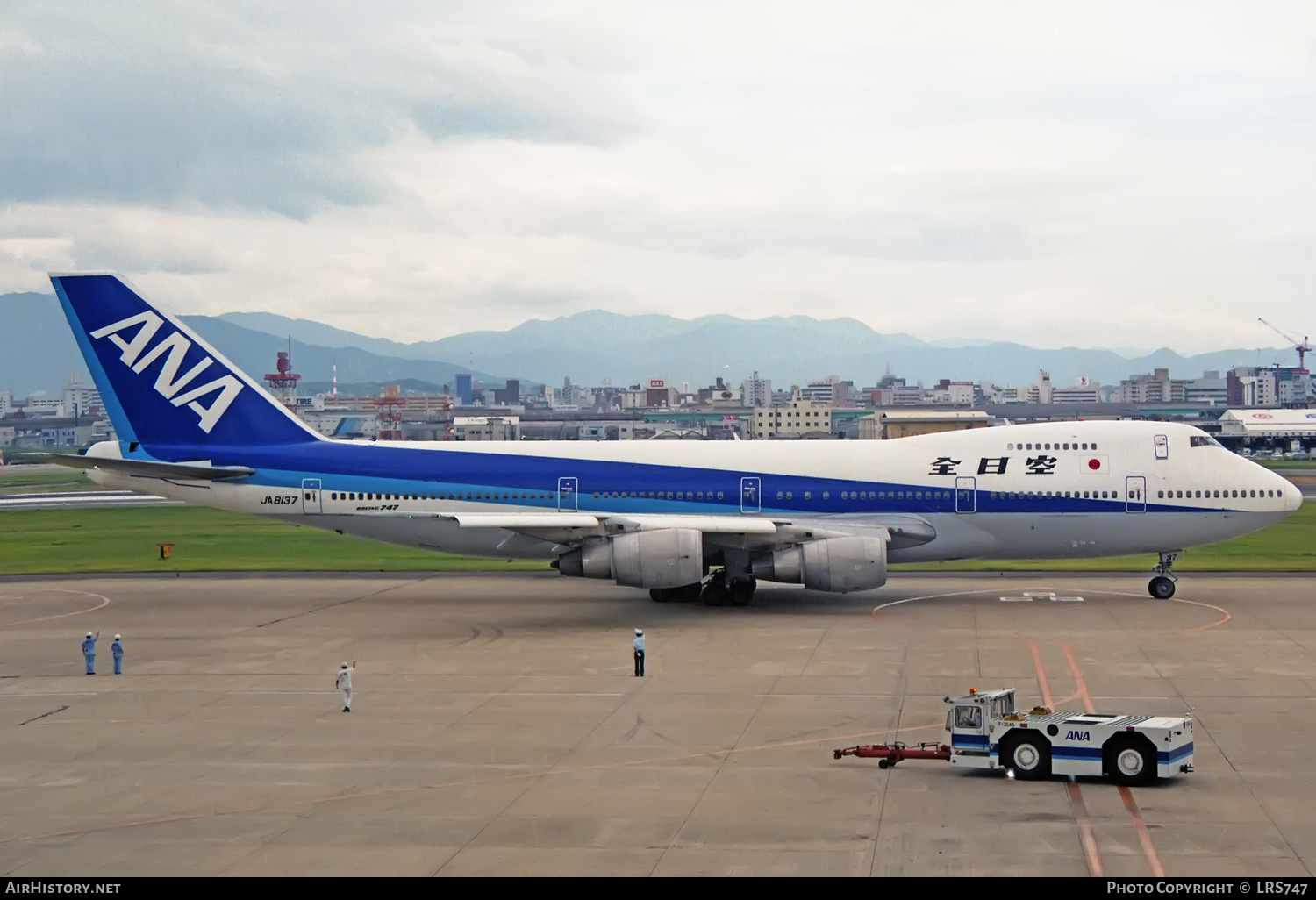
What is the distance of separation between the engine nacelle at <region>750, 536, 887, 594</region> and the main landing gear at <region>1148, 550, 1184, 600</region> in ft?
30.1

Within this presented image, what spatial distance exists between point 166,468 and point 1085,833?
109 ft

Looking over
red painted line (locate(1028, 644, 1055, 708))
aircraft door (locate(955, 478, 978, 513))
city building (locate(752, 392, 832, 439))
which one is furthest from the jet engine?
city building (locate(752, 392, 832, 439))

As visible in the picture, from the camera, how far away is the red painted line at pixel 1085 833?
16.0 m

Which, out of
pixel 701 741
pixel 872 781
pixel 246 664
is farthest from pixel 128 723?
pixel 872 781

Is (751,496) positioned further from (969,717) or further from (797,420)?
(797,420)

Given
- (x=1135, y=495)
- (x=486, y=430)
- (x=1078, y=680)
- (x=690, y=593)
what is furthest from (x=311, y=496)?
(x=486, y=430)

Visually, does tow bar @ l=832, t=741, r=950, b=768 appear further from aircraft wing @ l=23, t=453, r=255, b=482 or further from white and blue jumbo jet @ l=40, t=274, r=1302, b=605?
aircraft wing @ l=23, t=453, r=255, b=482

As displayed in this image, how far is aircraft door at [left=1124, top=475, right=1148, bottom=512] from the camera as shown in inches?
1612

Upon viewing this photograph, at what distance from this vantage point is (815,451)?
4281 centimetres

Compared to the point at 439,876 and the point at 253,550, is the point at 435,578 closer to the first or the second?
the point at 253,550

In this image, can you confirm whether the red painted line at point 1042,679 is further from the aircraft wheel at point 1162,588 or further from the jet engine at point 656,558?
the jet engine at point 656,558

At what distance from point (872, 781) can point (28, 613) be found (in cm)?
3201

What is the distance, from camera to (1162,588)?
41.2 m
